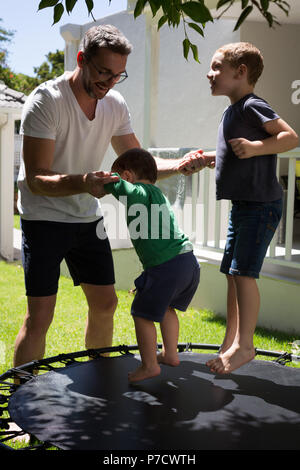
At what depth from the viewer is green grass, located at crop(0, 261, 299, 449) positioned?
474cm

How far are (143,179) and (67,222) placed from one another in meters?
0.50

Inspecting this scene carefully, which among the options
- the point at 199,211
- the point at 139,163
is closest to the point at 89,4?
the point at 139,163

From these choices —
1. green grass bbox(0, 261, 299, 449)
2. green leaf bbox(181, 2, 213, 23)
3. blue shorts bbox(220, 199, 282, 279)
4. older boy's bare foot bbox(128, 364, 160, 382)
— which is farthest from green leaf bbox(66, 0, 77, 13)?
green grass bbox(0, 261, 299, 449)

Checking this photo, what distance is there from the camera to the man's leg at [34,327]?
112 inches

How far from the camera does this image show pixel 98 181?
7.94 ft

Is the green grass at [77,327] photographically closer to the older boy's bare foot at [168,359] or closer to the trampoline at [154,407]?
the trampoline at [154,407]

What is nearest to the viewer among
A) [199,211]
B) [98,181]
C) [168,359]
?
[98,181]

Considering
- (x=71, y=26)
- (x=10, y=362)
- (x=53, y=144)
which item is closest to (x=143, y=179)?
(x=53, y=144)

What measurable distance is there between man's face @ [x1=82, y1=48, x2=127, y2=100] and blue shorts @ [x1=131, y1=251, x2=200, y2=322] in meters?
0.82

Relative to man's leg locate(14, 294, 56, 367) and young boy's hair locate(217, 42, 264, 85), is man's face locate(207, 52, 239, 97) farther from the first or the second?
man's leg locate(14, 294, 56, 367)

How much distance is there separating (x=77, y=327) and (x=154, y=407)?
307 centimetres

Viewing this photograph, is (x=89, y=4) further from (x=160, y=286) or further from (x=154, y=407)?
(x=154, y=407)

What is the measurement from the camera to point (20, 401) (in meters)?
2.50

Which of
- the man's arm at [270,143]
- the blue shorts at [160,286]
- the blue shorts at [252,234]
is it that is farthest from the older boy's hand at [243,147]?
the blue shorts at [160,286]
